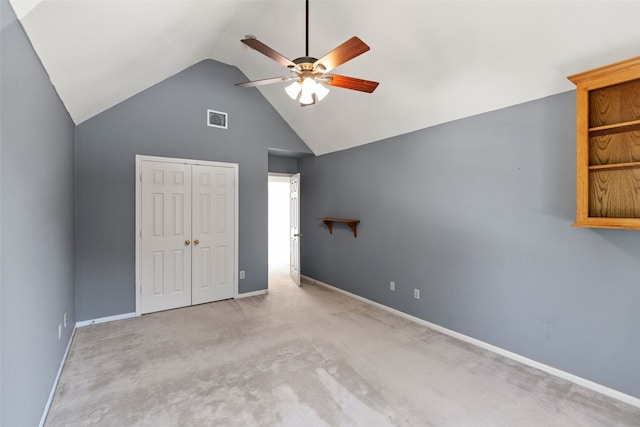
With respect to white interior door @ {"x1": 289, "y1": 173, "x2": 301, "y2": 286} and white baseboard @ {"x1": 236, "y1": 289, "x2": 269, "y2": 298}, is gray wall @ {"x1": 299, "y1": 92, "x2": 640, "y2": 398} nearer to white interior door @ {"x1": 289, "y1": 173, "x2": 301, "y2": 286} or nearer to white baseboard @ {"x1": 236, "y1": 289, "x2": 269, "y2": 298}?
white interior door @ {"x1": 289, "y1": 173, "x2": 301, "y2": 286}

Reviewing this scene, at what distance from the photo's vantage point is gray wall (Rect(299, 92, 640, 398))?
2.37 m

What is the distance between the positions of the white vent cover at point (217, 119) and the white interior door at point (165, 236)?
0.80 m

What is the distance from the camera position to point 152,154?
4137 mm

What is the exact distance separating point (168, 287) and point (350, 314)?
2.61 m

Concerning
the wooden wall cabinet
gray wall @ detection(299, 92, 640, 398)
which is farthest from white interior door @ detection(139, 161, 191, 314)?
the wooden wall cabinet

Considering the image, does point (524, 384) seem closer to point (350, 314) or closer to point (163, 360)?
point (350, 314)

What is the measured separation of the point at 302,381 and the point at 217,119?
3.84 metres

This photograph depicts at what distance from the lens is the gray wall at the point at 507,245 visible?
237cm

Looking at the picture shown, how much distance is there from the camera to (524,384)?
2.48 m

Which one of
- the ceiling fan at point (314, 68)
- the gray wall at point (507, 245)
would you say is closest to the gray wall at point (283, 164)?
the gray wall at point (507, 245)

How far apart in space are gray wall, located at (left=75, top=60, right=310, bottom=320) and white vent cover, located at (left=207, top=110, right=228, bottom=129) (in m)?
0.06

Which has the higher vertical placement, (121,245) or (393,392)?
(121,245)

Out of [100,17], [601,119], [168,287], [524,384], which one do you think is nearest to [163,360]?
[168,287]

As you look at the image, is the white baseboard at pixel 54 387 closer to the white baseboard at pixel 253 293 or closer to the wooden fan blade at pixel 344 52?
the white baseboard at pixel 253 293
